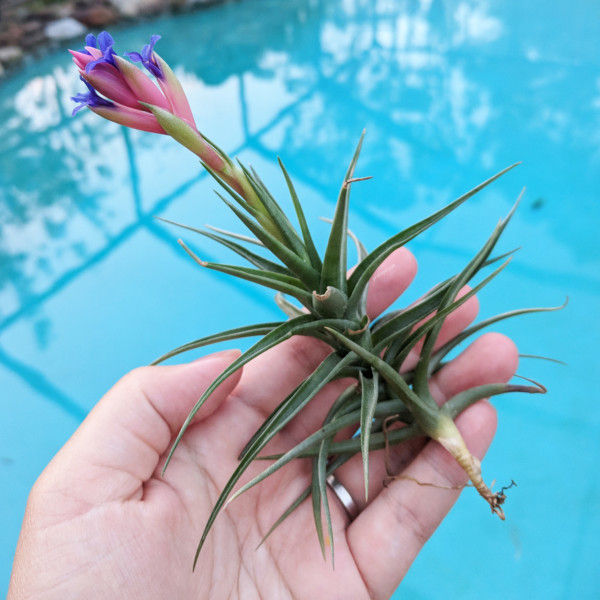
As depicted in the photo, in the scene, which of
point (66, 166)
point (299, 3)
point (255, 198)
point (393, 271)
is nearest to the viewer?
point (255, 198)

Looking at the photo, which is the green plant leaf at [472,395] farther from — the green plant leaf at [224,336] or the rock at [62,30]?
the rock at [62,30]

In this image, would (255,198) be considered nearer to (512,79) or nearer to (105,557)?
(105,557)

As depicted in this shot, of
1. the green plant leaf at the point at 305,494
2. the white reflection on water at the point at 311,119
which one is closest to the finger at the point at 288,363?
the green plant leaf at the point at 305,494

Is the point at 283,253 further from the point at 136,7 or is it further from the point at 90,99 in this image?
the point at 136,7

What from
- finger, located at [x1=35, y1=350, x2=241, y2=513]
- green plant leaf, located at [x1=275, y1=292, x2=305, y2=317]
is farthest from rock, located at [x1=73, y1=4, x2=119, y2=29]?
finger, located at [x1=35, y1=350, x2=241, y2=513]

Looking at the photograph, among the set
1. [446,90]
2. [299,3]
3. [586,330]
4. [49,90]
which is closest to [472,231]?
[586,330]

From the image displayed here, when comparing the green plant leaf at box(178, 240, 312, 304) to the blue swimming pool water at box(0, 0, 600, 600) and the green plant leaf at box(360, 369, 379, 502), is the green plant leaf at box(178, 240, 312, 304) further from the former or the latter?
the blue swimming pool water at box(0, 0, 600, 600)
